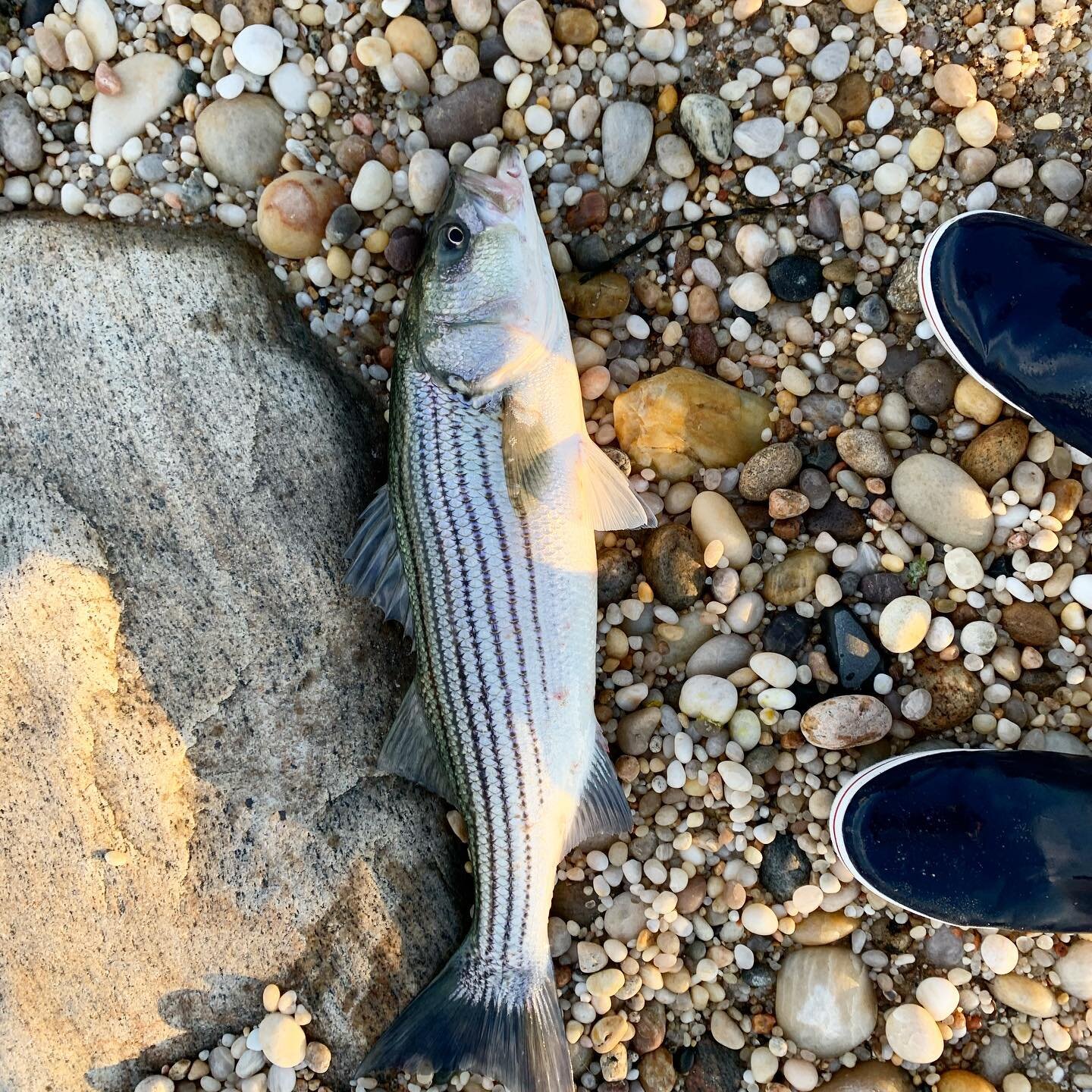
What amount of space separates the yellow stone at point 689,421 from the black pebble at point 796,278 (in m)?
0.41

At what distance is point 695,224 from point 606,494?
1.16m

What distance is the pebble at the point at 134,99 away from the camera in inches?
136

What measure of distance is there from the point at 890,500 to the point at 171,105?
332 cm

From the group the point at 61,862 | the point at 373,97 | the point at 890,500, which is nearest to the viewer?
the point at 61,862

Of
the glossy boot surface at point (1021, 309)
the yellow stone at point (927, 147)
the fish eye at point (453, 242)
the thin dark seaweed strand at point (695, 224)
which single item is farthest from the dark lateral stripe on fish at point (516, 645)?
the yellow stone at point (927, 147)

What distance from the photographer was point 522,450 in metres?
2.99

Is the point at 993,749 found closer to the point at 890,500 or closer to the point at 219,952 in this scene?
the point at 890,500

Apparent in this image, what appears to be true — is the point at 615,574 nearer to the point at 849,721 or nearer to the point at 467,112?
the point at 849,721

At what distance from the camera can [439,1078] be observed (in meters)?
3.32

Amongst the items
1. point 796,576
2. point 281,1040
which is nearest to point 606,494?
point 796,576

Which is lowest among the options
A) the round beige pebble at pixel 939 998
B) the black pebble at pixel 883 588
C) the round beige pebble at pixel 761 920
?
the round beige pebble at pixel 939 998

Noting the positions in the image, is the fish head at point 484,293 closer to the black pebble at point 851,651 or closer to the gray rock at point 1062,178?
the black pebble at point 851,651

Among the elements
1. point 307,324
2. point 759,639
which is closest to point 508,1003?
point 759,639

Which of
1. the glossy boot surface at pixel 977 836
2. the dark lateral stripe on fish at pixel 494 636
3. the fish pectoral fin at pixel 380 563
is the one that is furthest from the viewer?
the fish pectoral fin at pixel 380 563
